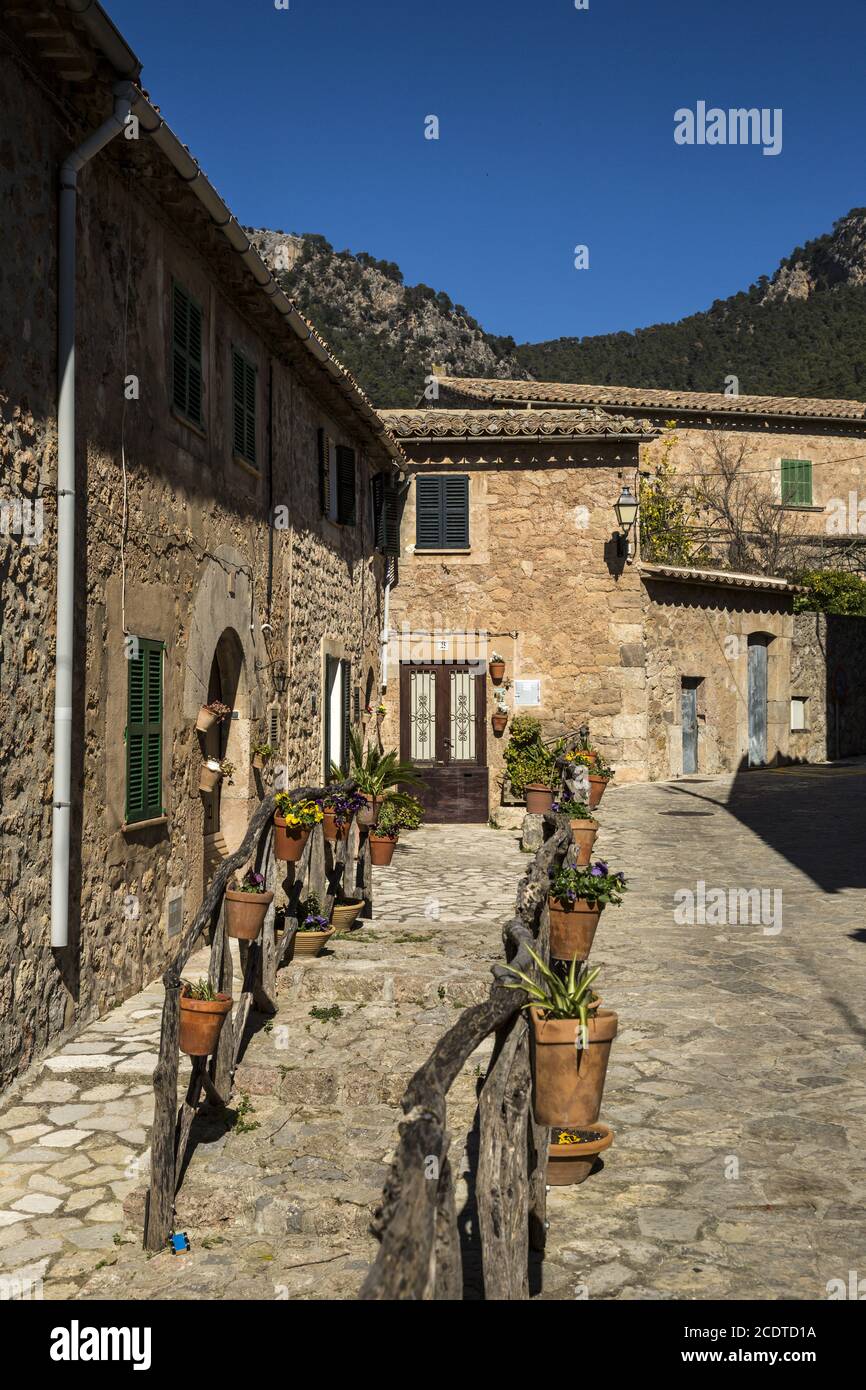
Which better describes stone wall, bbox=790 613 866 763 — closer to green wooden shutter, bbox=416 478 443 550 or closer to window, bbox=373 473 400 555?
green wooden shutter, bbox=416 478 443 550

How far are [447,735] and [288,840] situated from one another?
10.5 metres

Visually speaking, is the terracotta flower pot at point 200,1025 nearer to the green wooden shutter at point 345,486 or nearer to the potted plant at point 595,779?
the green wooden shutter at point 345,486

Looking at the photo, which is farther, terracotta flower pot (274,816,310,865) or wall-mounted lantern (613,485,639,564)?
wall-mounted lantern (613,485,639,564)

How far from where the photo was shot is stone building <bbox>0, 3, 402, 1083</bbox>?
18.7 ft

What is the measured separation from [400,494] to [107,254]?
39.0ft

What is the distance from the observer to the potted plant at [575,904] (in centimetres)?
671

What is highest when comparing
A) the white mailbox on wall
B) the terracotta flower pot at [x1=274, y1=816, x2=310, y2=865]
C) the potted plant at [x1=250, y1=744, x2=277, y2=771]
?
the white mailbox on wall

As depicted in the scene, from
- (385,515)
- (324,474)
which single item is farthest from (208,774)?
(385,515)

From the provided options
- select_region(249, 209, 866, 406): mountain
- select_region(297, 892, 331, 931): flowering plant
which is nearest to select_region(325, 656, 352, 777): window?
select_region(297, 892, 331, 931): flowering plant

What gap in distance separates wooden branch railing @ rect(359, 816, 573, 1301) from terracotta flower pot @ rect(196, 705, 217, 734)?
421cm

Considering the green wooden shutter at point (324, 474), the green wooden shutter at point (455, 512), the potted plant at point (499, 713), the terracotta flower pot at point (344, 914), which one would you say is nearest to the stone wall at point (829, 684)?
the potted plant at point (499, 713)

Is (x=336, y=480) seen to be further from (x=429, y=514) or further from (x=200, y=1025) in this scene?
(x=200, y=1025)

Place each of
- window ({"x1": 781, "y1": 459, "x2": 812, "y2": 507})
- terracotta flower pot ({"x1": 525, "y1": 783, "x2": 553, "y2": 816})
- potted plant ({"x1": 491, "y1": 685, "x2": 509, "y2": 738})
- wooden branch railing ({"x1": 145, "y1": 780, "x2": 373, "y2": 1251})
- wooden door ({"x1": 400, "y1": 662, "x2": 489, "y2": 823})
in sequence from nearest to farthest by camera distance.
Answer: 1. wooden branch railing ({"x1": 145, "y1": 780, "x2": 373, "y2": 1251})
2. terracotta flower pot ({"x1": 525, "y1": 783, "x2": 553, "y2": 816})
3. wooden door ({"x1": 400, "y1": 662, "x2": 489, "y2": 823})
4. potted plant ({"x1": 491, "y1": 685, "x2": 509, "y2": 738})
5. window ({"x1": 781, "y1": 459, "x2": 812, "y2": 507})

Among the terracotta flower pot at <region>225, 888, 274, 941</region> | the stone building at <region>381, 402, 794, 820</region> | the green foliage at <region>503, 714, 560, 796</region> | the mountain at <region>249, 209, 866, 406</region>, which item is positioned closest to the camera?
the terracotta flower pot at <region>225, 888, 274, 941</region>
